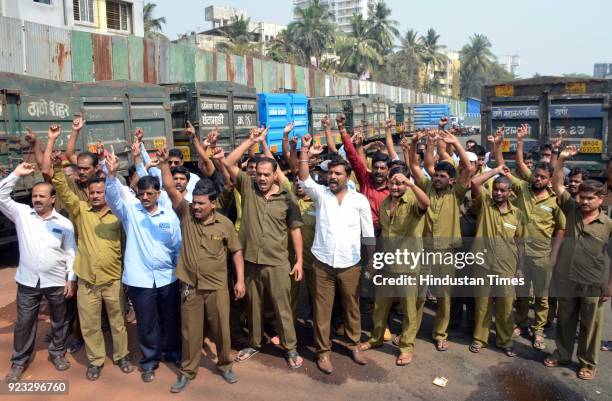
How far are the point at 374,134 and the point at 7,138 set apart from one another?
13.9 meters

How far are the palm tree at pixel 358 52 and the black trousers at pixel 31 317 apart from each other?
4478 cm

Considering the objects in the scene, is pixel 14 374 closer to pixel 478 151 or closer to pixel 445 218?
pixel 445 218

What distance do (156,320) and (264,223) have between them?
3.75ft

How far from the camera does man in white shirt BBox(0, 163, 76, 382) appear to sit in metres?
3.89

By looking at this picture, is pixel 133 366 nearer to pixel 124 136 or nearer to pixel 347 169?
pixel 347 169

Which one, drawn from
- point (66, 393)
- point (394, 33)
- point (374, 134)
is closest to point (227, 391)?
point (66, 393)

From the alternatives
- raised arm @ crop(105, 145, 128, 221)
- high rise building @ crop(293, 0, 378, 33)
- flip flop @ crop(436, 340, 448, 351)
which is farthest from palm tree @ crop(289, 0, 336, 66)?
high rise building @ crop(293, 0, 378, 33)

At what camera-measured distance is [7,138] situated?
6324mm

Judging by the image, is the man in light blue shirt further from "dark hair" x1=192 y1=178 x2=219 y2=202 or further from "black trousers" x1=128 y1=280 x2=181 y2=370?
"dark hair" x1=192 y1=178 x2=219 y2=202

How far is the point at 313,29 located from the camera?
44688 mm

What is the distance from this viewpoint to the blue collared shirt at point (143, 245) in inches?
153

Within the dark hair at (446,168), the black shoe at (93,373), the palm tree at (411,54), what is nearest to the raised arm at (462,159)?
the dark hair at (446,168)

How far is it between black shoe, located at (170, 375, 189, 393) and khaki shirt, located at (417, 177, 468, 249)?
91.9 inches

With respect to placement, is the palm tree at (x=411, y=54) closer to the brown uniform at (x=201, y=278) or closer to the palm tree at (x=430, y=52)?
the palm tree at (x=430, y=52)
